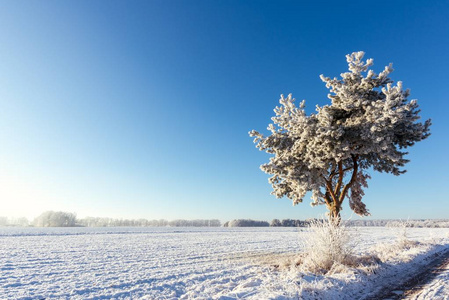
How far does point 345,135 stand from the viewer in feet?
38.7

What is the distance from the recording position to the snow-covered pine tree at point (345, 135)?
10609mm

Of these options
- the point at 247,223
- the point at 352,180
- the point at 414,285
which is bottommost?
the point at 414,285

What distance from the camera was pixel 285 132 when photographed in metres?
14.1

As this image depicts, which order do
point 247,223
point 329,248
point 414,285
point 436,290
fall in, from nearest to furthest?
point 436,290 < point 414,285 < point 329,248 < point 247,223

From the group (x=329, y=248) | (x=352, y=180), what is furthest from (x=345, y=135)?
(x=329, y=248)

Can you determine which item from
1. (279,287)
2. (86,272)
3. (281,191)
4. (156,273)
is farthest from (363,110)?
(86,272)

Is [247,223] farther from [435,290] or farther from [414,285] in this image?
[435,290]

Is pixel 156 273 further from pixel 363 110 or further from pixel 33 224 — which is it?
pixel 33 224

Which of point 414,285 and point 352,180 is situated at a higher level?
point 352,180

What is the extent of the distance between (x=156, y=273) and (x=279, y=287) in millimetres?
6860

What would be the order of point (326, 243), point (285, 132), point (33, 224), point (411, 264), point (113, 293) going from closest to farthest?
1. point (113, 293)
2. point (326, 243)
3. point (411, 264)
4. point (285, 132)
5. point (33, 224)

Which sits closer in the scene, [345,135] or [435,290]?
[435,290]

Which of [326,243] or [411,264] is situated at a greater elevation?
[326,243]

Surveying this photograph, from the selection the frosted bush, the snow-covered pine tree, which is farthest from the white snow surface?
the snow-covered pine tree
